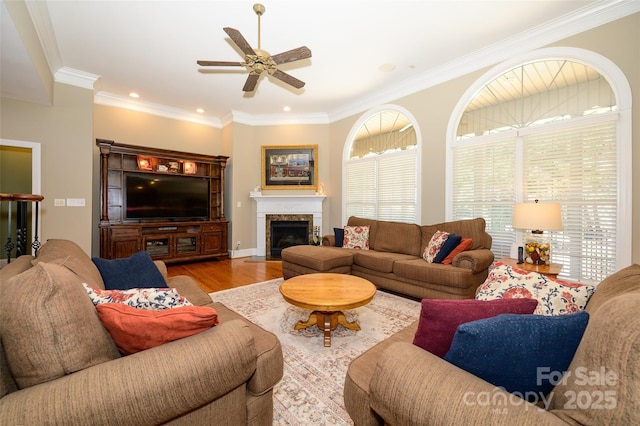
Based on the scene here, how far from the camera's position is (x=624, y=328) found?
73cm

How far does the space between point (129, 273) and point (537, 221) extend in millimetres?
3611

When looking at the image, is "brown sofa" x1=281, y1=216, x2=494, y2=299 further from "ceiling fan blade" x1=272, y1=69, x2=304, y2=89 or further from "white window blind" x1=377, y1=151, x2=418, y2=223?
"ceiling fan blade" x1=272, y1=69, x2=304, y2=89

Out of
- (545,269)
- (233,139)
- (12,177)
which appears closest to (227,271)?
(233,139)

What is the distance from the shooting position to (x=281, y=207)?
20.2 feet

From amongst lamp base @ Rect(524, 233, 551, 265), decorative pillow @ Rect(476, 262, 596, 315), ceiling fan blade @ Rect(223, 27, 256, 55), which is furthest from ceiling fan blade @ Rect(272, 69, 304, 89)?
lamp base @ Rect(524, 233, 551, 265)

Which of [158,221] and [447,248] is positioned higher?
[158,221]

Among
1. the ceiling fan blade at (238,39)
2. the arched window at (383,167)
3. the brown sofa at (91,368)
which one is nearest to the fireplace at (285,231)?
the arched window at (383,167)

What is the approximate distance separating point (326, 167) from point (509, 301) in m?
5.28

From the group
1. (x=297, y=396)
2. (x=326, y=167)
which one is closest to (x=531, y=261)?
(x=297, y=396)

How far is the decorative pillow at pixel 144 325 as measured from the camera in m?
1.03

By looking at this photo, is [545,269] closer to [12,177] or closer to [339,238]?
[339,238]

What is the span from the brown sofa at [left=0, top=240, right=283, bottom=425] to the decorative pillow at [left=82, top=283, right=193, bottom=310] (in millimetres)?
82

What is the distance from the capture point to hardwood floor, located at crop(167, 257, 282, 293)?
4.16 metres

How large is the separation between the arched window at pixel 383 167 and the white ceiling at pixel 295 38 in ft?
1.66
